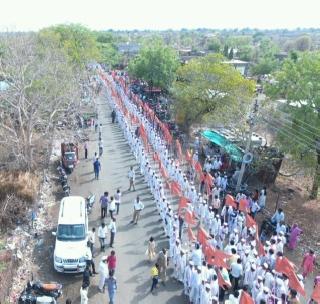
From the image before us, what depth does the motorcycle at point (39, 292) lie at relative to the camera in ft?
37.3

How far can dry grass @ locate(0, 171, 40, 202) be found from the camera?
1738cm

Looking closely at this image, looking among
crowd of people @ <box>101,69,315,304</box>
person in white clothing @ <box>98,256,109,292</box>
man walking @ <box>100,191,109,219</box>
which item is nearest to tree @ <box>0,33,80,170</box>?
man walking @ <box>100,191,109,219</box>

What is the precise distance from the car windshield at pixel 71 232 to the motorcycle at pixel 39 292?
6.36 ft

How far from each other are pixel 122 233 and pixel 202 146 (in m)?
12.2

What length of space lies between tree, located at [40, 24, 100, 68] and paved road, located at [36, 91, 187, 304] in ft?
59.6

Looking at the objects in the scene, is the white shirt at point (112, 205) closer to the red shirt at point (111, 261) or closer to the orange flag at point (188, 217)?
the orange flag at point (188, 217)

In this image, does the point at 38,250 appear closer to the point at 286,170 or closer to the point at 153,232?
the point at 153,232

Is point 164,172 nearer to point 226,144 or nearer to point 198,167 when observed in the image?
point 198,167

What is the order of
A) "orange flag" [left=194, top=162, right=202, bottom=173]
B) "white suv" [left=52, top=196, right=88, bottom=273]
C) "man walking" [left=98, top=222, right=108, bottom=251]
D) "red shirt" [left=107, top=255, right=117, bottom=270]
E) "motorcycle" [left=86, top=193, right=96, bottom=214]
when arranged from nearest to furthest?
"red shirt" [left=107, top=255, right=117, bottom=270] < "white suv" [left=52, top=196, right=88, bottom=273] < "man walking" [left=98, top=222, right=108, bottom=251] < "motorcycle" [left=86, top=193, right=96, bottom=214] < "orange flag" [left=194, top=162, right=202, bottom=173]

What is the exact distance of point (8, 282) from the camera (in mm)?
12297

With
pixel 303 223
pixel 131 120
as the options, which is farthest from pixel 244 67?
pixel 303 223

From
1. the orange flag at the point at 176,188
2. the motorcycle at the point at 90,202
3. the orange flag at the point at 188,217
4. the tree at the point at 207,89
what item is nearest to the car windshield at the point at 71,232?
the motorcycle at the point at 90,202

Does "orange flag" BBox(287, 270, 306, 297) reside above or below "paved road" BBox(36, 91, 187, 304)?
above

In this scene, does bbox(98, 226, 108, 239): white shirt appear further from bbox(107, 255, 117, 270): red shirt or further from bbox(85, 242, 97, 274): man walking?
bbox(107, 255, 117, 270): red shirt
